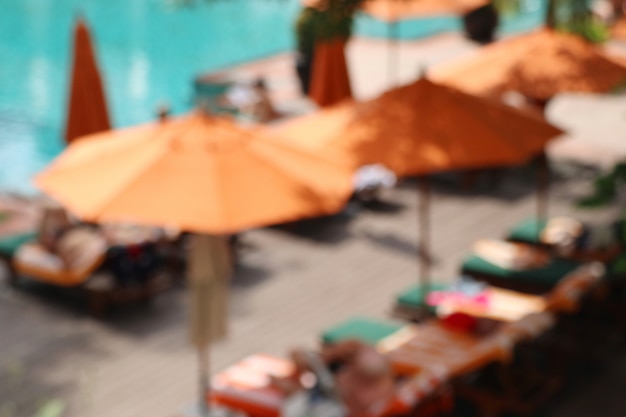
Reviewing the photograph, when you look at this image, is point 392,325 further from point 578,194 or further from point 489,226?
point 578,194

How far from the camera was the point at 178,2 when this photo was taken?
531 inches

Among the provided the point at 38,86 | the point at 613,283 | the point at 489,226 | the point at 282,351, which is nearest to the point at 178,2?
the point at 489,226

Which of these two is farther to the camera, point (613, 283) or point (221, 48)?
point (221, 48)

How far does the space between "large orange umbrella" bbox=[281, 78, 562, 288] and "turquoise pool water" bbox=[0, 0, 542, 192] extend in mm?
8343

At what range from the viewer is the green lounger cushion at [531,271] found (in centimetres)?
1010

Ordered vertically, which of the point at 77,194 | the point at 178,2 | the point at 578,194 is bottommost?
the point at 578,194

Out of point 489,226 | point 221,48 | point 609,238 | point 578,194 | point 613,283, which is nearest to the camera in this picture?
point 613,283

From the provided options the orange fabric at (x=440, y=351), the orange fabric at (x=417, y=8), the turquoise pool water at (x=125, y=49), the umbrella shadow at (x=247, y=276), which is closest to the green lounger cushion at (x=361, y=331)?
the orange fabric at (x=440, y=351)

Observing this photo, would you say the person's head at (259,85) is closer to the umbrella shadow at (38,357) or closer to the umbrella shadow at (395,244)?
the umbrella shadow at (395,244)

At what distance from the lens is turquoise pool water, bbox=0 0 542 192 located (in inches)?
818

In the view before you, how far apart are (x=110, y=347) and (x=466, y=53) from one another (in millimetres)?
16922

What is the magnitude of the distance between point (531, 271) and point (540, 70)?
2713 mm

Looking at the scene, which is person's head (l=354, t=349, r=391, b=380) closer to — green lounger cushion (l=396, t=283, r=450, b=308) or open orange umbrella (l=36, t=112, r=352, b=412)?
open orange umbrella (l=36, t=112, r=352, b=412)

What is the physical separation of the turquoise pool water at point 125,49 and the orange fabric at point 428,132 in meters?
8.36
